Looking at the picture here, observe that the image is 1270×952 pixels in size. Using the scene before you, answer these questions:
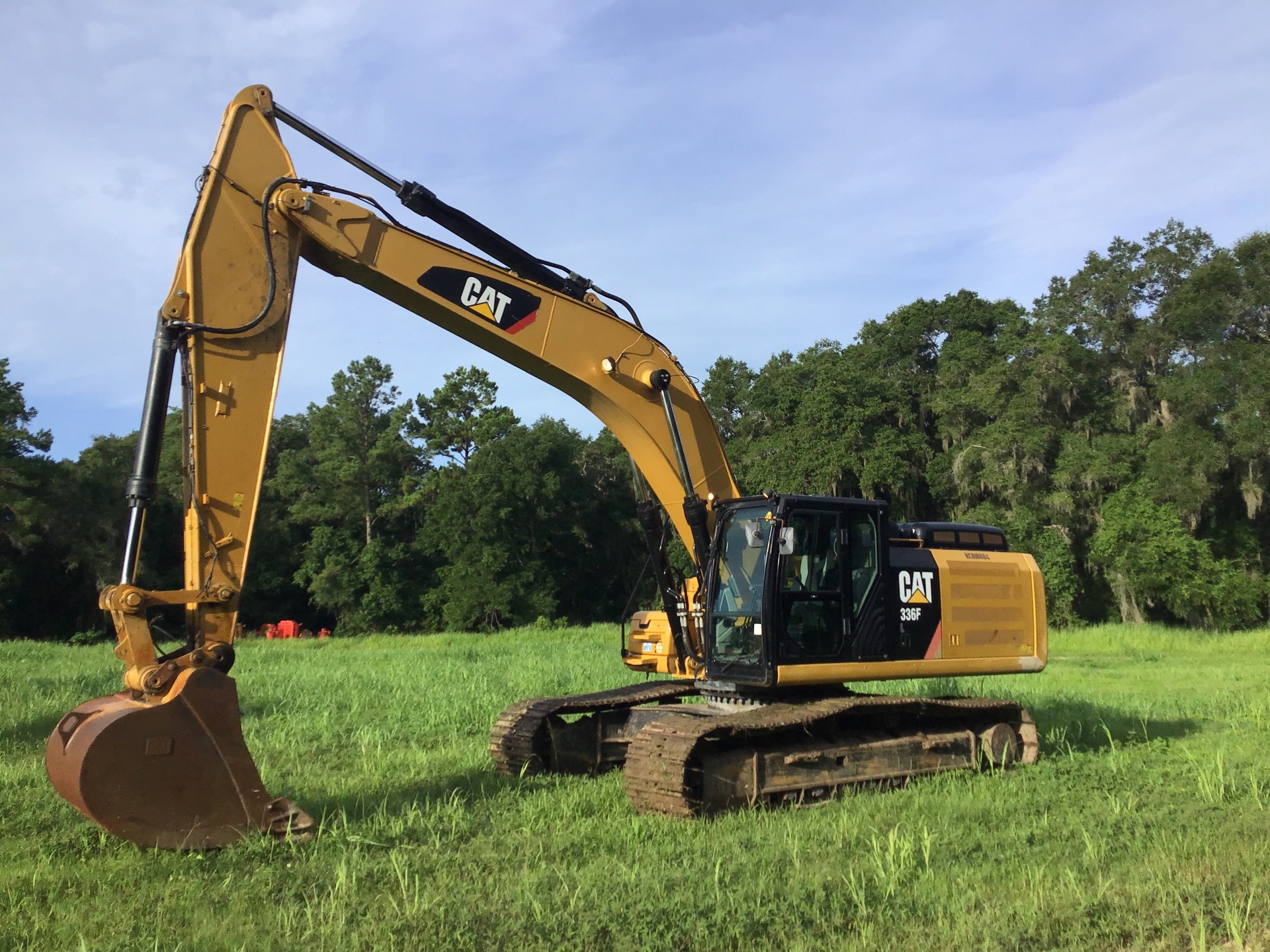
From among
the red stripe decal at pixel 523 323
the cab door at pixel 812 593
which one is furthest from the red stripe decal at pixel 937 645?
the red stripe decal at pixel 523 323

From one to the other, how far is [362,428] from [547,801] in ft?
138

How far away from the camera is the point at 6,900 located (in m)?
5.31

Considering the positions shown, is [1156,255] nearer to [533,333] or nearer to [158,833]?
[533,333]

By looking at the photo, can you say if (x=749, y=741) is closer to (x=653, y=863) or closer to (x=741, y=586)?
(x=741, y=586)

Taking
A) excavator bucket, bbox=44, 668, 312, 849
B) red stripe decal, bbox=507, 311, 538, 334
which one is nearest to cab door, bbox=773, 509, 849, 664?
red stripe decal, bbox=507, 311, 538, 334

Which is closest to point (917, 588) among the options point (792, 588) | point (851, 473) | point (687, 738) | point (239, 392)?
point (792, 588)

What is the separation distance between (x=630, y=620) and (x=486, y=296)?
367 cm

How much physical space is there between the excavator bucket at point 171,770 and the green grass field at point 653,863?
179 mm

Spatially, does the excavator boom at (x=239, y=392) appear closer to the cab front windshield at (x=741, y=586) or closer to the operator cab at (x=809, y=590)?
the cab front windshield at (x=741, y=586)

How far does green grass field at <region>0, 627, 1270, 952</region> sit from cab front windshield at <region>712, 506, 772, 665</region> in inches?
53.5

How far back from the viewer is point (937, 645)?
30.2 feet

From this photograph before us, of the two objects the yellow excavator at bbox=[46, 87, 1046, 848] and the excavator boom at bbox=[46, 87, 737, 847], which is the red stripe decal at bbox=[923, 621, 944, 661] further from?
the excavator boom at bbox=[46, 87, 737, 847]

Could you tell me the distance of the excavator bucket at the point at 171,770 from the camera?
5613mm

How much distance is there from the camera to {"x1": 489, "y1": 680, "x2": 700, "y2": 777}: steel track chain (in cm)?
888
